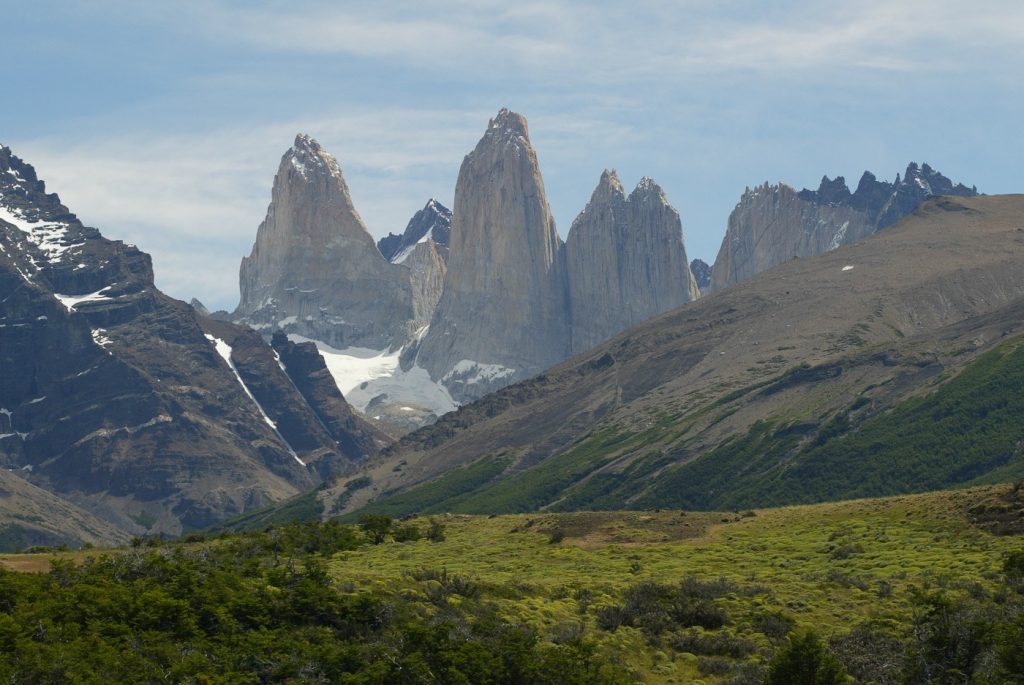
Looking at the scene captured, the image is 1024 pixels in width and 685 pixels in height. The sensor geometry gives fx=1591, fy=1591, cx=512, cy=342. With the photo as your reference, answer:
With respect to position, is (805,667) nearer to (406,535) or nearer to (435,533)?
(406,535)

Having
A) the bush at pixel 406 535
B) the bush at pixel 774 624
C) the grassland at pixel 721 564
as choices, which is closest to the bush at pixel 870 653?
the grassland at pixel 721 564

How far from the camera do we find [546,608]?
80.8 m

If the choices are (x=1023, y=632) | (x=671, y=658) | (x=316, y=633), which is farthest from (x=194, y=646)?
(x=1023, y=632)

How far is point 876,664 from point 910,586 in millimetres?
11844

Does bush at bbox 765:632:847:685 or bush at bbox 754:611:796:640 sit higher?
bush at bbox 754:611:796:640

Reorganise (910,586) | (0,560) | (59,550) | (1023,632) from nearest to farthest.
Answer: (1023,632) < (910,586) < (0,560) < (59,550)

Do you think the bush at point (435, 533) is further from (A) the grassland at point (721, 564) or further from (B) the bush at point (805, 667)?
(B) the bush at point (805, 667)

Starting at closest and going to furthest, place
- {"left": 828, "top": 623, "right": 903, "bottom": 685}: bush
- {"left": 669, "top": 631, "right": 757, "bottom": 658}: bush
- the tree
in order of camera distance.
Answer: {"left": 828, "top": 623, "right": 903, "bottom": 685}: bush → {"left": 669, "top": 631, "right": 757, "bottom": 658}: bush → the tree

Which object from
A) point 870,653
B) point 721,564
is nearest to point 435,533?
point 721,564

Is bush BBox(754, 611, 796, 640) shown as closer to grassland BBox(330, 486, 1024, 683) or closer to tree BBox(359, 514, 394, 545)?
grassland BBox(330, 486, 1024, 683)

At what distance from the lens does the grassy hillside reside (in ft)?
226

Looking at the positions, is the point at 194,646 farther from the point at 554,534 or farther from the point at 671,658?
the point at 554,534

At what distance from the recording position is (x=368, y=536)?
368ft

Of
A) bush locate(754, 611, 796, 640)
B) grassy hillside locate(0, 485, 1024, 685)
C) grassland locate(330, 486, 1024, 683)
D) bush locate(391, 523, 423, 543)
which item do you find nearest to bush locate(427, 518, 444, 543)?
bush locate(391, 523, 423, 543)
